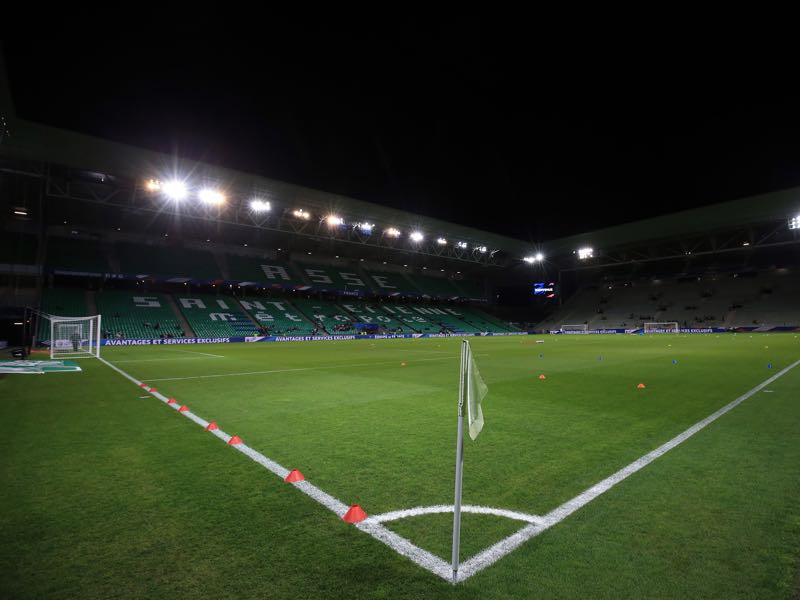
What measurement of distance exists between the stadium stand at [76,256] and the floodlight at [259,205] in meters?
14.5

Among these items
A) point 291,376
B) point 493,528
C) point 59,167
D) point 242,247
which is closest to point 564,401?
point 493,528

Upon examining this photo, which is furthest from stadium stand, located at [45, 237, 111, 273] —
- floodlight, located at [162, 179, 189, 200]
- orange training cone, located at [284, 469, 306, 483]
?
orange training cone, located at [284, 469, 306, 483]

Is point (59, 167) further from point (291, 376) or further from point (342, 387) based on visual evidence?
point (342, 387)

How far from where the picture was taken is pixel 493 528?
2998 millimetres

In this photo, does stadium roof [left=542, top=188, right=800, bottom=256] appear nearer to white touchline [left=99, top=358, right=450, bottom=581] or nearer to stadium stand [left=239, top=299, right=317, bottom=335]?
stadium stand [left=239, top=299, right=317, bottom=335]

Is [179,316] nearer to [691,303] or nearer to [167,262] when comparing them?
[167,262]

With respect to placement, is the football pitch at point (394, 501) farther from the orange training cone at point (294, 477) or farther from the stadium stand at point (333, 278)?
the stadium stand at point (333, 278)

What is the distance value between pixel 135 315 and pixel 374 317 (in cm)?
2534

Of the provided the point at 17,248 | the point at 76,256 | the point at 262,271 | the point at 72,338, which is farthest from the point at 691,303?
the point at 17,248

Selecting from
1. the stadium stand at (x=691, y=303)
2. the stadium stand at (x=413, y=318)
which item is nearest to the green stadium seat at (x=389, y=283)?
the stadium stand at (x=413, y=318)

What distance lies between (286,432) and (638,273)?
233 ft

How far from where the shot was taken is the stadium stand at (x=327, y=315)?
1753 inches

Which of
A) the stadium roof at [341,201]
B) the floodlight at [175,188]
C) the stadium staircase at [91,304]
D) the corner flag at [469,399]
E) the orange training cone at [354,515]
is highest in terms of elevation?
the stadium roof at [341,201]

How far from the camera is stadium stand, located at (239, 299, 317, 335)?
133ft
